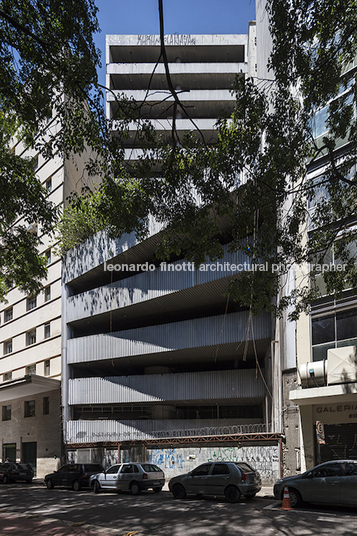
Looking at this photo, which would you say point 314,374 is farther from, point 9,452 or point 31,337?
point 9,452

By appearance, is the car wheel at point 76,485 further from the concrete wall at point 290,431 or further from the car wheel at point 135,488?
the concrete wall at point 290,431

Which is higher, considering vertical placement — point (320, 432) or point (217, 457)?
point (320, 432)

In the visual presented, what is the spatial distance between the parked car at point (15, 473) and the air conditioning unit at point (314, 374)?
55.4 feet

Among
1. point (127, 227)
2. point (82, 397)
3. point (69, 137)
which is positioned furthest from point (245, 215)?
point (82, 397)

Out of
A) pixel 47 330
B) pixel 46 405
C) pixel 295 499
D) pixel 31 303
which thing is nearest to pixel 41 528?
pixel 295 499

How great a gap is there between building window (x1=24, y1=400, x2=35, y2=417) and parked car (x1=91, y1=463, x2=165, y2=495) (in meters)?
15.9

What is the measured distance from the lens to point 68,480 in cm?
2198

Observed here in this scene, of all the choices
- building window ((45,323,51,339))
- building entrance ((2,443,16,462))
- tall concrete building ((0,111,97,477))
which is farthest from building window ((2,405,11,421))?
building window ((45,323,51,339))

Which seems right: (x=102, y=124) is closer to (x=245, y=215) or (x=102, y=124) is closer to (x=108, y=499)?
(x=245, y=215)

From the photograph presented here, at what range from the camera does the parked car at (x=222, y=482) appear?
14766mm

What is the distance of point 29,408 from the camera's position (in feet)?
114

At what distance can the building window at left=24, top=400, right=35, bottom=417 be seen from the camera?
3417cm

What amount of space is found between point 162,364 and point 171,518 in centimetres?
1910

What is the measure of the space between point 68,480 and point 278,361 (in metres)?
11.0
